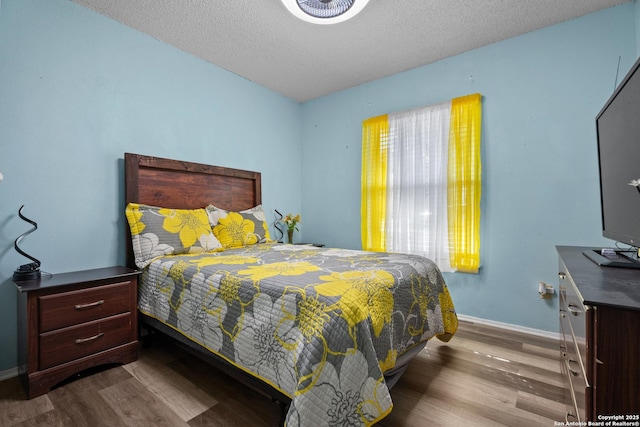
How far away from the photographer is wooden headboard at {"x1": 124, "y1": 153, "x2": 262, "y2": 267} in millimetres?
2391

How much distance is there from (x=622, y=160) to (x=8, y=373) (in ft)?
12.1

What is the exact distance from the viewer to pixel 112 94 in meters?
2.34

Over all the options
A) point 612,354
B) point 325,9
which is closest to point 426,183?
point 325,9

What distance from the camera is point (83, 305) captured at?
1.80m

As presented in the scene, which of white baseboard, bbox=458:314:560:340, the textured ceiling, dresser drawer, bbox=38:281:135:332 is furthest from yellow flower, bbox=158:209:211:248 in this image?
white baseboard, bbox=458:314:560:340

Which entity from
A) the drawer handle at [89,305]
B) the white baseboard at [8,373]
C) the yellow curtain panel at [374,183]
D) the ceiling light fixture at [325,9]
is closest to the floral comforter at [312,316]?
the drawer handle at [89,305]

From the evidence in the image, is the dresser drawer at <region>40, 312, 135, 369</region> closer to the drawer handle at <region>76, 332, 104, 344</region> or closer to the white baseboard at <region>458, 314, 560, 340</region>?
the drawer handle at <region>76, 332, 104, 344</region>

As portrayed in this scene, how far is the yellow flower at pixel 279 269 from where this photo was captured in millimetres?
1606

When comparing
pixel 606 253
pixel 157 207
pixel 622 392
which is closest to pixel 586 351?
pixel 622 392

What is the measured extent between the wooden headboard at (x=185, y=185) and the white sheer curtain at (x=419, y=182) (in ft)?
5.31

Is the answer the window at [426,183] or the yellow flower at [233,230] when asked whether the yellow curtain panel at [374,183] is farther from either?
the yellow flower at [233,230]

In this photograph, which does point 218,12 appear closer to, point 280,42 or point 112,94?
point 280,42

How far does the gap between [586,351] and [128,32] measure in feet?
11.5

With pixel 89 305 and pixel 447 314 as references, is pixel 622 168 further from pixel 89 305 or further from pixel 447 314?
pixel 89 305
